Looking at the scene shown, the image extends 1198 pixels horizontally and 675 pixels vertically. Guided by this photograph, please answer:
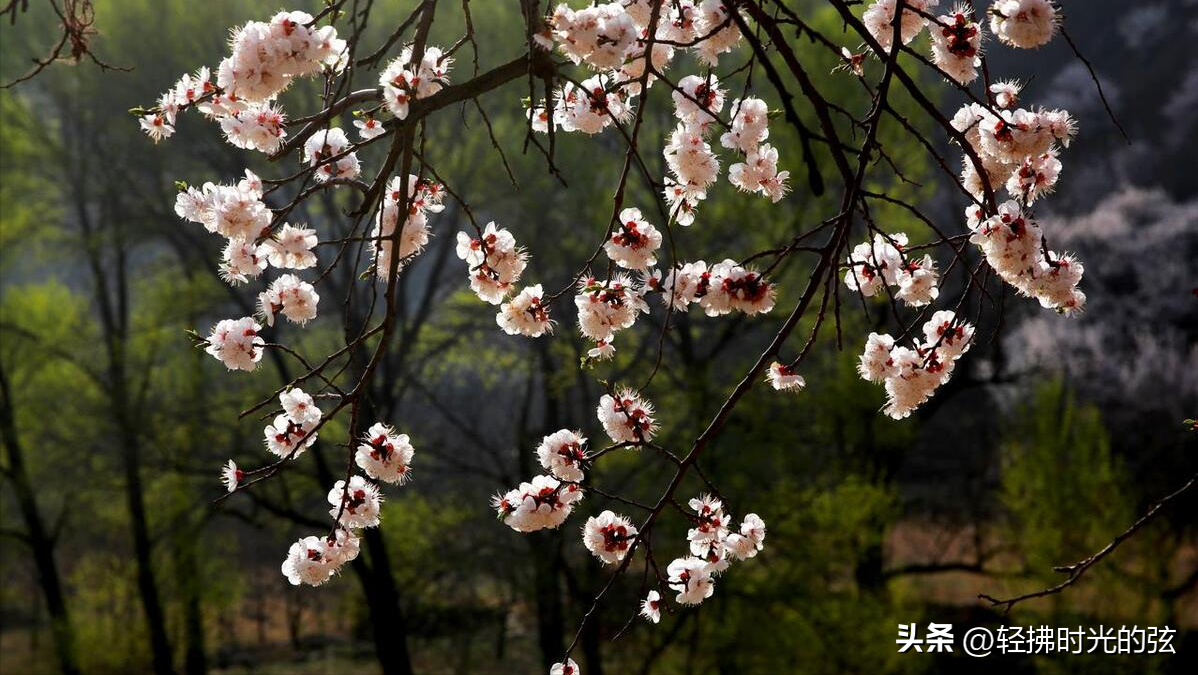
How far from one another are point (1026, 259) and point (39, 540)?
13.7 meters

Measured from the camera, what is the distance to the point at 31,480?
1234 centimetres

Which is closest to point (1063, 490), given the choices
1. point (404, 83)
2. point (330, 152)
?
point (330, 152)

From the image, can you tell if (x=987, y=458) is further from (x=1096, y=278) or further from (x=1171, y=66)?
(x=1171, y=66)

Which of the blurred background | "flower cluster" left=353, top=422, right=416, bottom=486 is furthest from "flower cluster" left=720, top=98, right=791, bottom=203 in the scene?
the blurred background

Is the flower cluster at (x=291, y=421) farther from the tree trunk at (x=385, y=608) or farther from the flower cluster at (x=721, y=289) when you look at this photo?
the tree trunk at (x=385, y=608)

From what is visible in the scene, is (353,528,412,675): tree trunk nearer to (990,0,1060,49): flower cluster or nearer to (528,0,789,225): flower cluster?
(528,0,789,225): flower cluster

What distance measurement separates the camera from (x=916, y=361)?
214cm

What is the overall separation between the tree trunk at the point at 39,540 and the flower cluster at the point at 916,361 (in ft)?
40.0

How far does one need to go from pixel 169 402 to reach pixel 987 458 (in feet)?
40.2

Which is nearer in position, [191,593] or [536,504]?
[536,504]

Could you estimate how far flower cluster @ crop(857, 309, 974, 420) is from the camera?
211 cm

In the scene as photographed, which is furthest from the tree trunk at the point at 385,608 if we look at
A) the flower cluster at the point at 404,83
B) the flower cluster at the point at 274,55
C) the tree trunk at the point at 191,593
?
the flower cluster at the point at 274,55

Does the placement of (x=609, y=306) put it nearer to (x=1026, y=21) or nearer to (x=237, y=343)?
(x=237, y=343)

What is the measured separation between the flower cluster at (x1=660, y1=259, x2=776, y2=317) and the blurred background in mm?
6681
